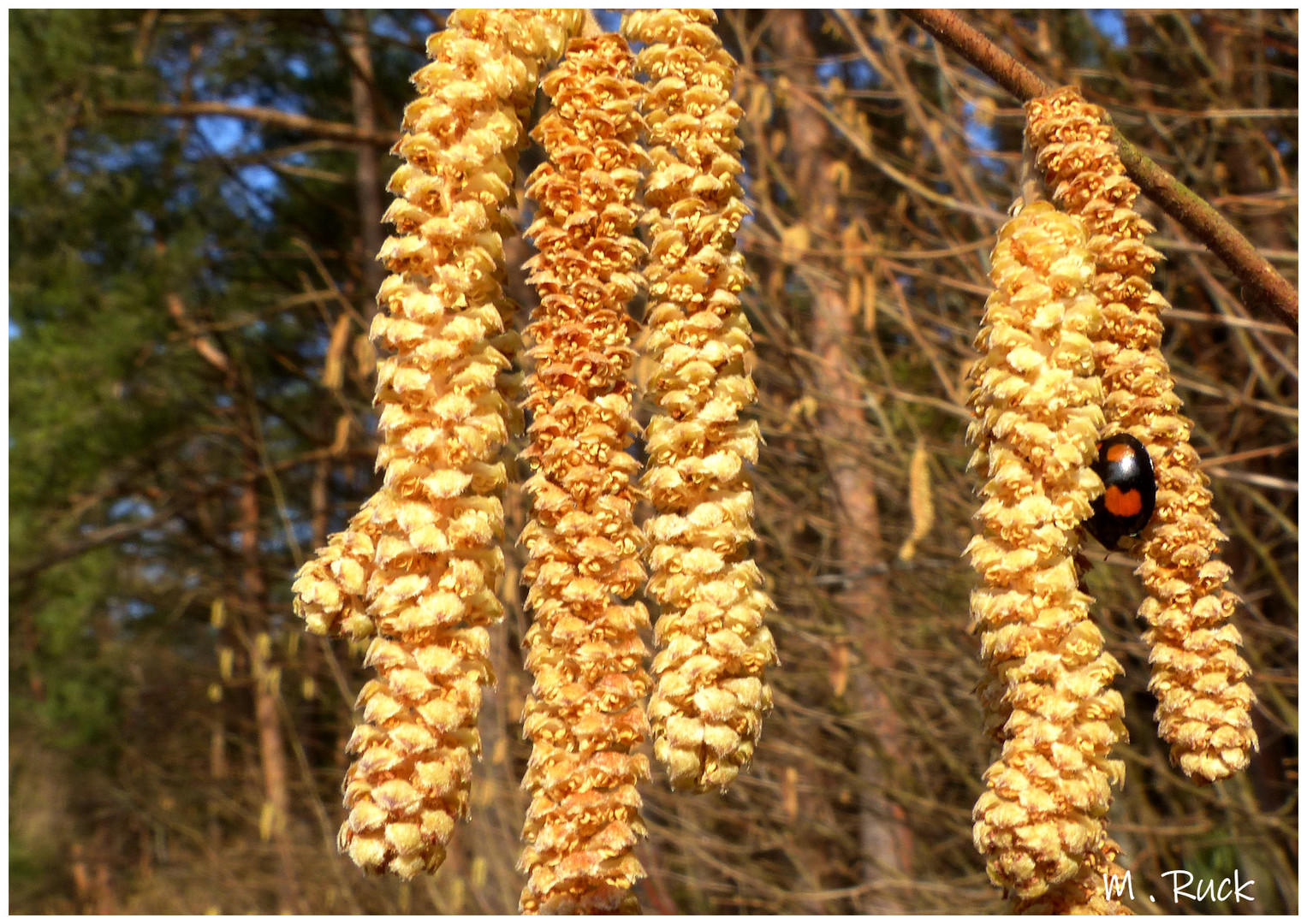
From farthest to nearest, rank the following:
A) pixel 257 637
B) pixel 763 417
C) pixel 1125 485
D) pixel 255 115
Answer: pixel 257 637 → pixel 255 115 → pixel 763 417 → pixel 1125 485

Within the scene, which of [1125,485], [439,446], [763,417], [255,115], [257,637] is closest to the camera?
[439,446]

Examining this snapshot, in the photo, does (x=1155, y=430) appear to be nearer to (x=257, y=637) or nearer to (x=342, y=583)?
(x=342, y=583)

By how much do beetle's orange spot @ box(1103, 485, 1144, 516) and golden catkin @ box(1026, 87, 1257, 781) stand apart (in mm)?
48

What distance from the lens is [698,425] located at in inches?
23.0

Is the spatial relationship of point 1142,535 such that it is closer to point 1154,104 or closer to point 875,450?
point 875,450

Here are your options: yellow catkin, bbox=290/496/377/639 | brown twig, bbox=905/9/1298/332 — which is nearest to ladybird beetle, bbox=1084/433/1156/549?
brown twig, bbox=905/9/1298/332

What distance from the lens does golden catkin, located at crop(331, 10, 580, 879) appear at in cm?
51

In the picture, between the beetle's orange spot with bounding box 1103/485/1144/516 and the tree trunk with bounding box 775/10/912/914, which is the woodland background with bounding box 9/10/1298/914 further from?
the beetle's orange spot with bounding box 1103/485/1144/516

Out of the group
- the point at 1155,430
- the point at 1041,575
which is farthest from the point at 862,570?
the point at 1041,575

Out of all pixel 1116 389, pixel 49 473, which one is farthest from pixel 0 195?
pixel 49 473

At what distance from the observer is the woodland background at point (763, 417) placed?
3.00 metres

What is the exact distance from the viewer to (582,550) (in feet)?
1.80

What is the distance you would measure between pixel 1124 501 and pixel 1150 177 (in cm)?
24

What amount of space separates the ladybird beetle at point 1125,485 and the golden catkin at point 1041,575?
0.03m
